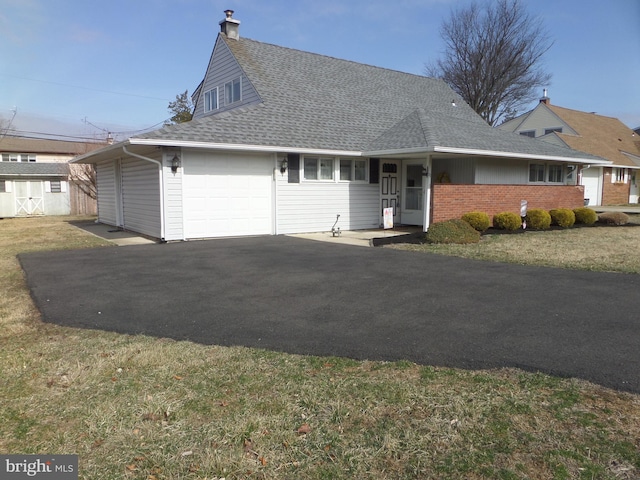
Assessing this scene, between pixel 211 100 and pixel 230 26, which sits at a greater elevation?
pixel 230 26

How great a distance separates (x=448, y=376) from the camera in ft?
12.9

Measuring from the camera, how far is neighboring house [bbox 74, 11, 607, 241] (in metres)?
13.0

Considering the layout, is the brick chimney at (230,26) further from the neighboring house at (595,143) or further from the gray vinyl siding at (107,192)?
the neighboring house at (595,143)

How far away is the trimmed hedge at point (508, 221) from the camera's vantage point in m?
14.6

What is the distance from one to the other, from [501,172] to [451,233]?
5.30 meters

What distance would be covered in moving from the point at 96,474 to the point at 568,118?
3806 cm

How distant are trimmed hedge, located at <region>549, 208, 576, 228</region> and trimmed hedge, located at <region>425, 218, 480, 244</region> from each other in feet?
18.3

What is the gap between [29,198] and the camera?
26984 millimetres

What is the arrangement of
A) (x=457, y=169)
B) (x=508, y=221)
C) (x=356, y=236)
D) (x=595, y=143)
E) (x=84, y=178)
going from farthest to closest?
(x=595, y=143)
(x=84, y=178)
(x=457, y=169)
(x=508, y=221)
(x=356, y=236)

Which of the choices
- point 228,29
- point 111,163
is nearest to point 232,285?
point 111,163

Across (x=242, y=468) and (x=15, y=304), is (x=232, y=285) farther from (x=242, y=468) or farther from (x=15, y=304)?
(x=242, y=468)

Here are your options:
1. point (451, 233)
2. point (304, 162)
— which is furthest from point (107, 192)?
point (451, 233)

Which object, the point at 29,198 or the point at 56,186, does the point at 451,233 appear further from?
the point at 56,186

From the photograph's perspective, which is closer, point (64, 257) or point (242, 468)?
point (242, 468)
